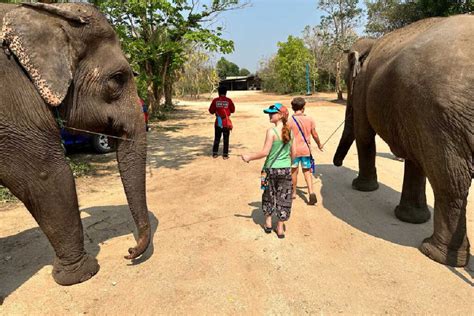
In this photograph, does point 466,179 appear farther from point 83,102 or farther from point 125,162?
point 83,102

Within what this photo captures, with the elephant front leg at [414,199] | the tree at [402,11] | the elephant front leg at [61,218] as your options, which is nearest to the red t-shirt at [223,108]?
the elephant front leg at [414,199]

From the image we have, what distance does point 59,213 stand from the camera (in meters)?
3.14

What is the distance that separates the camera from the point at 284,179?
4.23m

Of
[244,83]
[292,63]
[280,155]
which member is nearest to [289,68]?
[292,63]

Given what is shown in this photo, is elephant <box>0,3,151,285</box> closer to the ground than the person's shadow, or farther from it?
farther from it

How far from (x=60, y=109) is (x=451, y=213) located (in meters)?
3.70

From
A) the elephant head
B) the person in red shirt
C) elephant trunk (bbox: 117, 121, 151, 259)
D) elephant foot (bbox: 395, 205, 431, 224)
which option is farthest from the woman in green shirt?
the person in red shirt

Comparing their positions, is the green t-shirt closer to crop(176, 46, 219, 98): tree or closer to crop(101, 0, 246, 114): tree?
crop(101, 0, 246, 114): tree

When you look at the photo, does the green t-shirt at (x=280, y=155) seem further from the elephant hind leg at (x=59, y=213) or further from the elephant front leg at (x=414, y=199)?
the elephant hind leg at (x=59, y=213)

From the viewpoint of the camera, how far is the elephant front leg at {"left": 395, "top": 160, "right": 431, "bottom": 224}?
4.64 m

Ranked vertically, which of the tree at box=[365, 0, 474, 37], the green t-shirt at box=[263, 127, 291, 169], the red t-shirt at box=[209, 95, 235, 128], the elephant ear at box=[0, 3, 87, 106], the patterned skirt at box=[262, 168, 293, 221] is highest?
the tree at box=[365, 0, 474, 37]

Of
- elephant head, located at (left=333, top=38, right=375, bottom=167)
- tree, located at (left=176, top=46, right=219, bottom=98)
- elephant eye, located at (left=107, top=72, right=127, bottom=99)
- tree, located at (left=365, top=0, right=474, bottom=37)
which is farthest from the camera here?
tree, located at (left=176, top=46, right=219, bottom=98)

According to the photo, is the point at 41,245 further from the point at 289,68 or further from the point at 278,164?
the point at 289,68

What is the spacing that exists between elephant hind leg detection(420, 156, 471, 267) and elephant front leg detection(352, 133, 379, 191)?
188 cm
